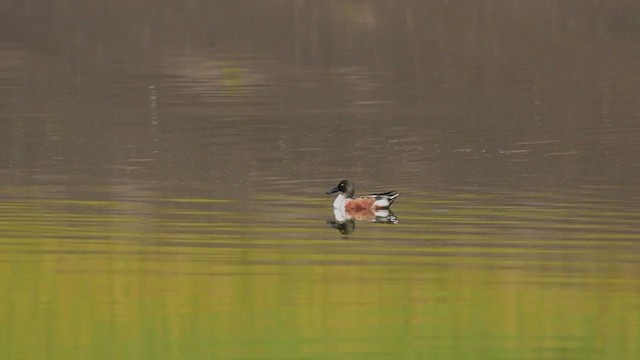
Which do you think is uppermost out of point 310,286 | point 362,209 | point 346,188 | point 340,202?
point 346,188

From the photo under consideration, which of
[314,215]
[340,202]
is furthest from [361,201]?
[314,215]

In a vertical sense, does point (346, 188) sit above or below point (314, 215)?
above

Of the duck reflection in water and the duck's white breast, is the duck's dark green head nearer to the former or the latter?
the duck reflection in water

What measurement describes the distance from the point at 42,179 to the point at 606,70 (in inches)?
1801

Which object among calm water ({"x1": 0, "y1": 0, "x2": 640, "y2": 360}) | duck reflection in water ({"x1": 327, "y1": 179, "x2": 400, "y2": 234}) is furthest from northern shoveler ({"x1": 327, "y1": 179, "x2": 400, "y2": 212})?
calm water ({"x1": 0, "y1": 0, "x2": 640, "y2": 360})

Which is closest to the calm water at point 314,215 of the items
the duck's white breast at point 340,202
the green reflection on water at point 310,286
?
the green reflection on water at point 310,286

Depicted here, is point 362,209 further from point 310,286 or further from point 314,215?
point 310,286

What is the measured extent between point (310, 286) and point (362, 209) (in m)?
7.79

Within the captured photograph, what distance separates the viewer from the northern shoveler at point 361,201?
96.7 ft

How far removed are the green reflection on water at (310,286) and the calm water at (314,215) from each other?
0.15 ft

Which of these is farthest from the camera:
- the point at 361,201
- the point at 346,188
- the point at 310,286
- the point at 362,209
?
the point at 346,188

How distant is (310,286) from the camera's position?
22250 mm

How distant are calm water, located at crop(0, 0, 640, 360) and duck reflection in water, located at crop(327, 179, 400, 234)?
0.85 ft

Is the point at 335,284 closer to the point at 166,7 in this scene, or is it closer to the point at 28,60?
the point at 28,60
